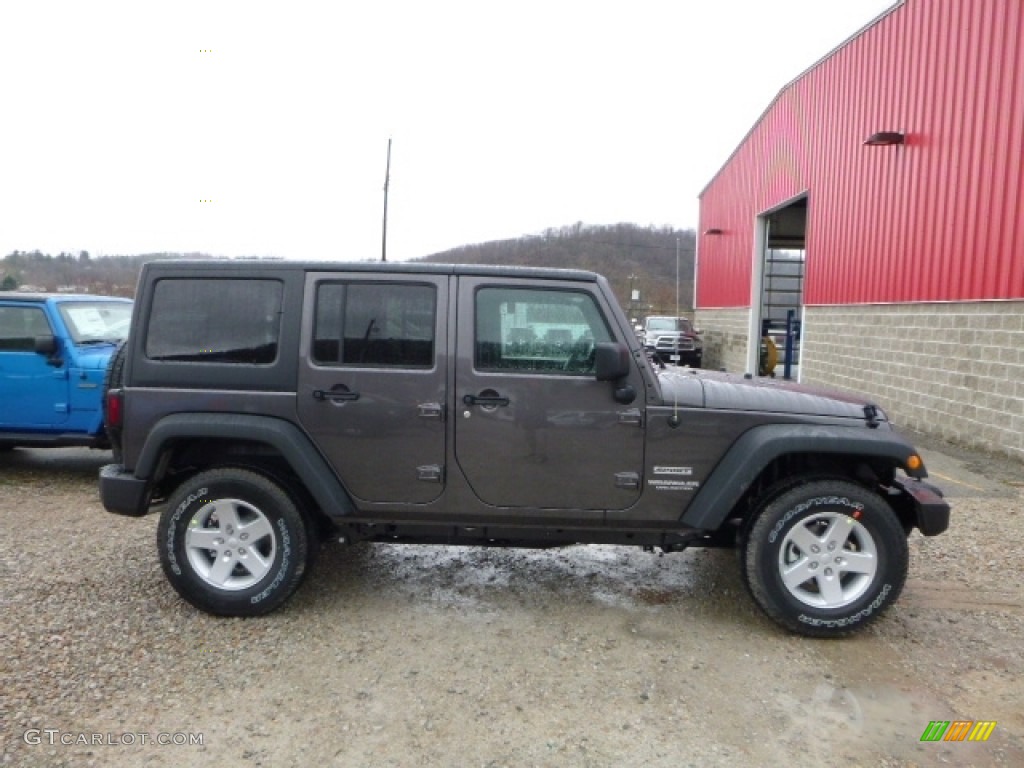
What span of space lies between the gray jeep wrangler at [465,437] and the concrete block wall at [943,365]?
18.8ft

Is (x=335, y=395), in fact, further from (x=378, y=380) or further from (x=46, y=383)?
(x=46, y=383)

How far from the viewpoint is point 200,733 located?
9.66ft

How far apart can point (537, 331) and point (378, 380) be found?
0.87m

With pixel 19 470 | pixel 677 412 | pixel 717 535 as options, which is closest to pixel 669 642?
pixel 717 535

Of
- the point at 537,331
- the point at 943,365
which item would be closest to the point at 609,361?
the point at 537,331

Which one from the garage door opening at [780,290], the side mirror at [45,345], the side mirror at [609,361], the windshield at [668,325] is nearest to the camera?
the side mirror at [609,361]

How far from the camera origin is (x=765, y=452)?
147 inches

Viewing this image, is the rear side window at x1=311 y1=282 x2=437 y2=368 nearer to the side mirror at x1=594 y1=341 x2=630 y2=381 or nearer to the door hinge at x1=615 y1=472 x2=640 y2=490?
the side mirror at x1=594 y1=341 x2=630 y2=381

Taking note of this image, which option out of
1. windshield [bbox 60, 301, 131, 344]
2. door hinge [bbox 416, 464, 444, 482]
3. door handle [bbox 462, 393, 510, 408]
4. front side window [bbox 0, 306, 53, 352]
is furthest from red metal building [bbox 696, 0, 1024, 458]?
front side window [bbox 0, 306, 53, 352]

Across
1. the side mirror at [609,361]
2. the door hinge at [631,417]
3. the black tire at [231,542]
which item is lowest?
the black tire at [231,542]

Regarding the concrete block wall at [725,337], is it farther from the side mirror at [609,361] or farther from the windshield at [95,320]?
the side mirror at [609,361]

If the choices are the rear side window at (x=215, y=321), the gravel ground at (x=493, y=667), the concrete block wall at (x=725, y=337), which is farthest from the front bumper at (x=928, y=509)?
the concrete block wall at (x=725, y=337)

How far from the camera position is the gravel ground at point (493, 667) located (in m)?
2.90

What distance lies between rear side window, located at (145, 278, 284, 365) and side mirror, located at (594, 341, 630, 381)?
1.69 meters
